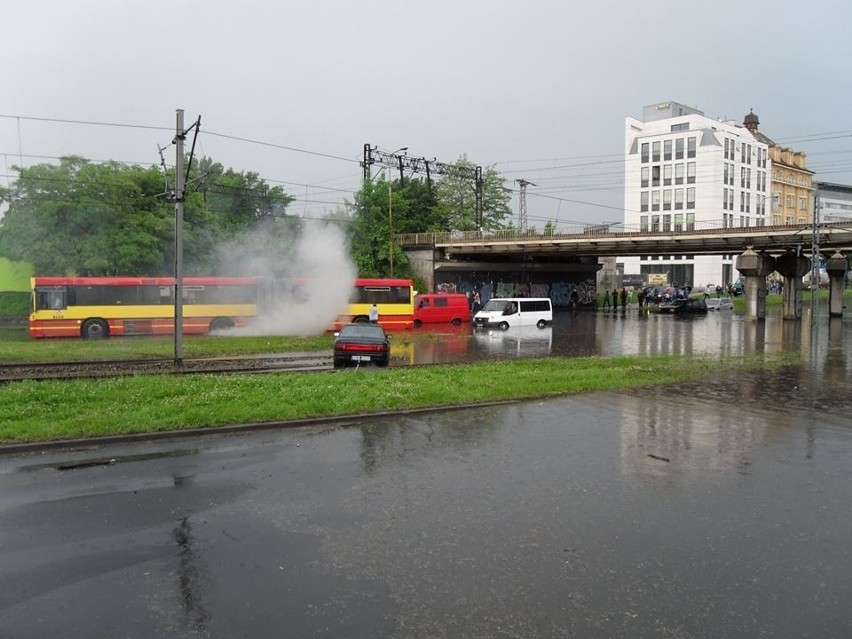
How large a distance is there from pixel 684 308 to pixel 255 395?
166ft

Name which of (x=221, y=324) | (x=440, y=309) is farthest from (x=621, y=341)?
(x=221, y=324)

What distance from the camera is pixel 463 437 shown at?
33.7 ft

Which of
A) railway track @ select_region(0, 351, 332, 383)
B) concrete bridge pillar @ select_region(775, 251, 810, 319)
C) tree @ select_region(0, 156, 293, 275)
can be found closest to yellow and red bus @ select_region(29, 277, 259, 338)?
tree @ select_region(0, 156, 293, 275)

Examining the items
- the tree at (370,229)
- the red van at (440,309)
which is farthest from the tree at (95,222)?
the tree at (370,229)

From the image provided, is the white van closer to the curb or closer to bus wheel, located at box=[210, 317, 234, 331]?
Result: bus wheel, located at box=[210, 317, 234, 331]

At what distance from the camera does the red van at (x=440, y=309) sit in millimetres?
41156

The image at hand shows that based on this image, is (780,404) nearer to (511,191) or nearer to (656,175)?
(511,191)

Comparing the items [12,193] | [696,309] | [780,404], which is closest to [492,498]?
[780,404]

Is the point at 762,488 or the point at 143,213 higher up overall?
the point at 143,213

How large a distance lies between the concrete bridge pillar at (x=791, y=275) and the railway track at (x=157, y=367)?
42.0 meters

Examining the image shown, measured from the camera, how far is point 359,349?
19188 millimetres

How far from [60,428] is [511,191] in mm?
62938

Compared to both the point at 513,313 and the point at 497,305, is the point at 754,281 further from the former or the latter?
the point at 497,305

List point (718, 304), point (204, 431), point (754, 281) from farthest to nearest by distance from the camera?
point (718, 304)
point (754, 281)
point (204, 431)
